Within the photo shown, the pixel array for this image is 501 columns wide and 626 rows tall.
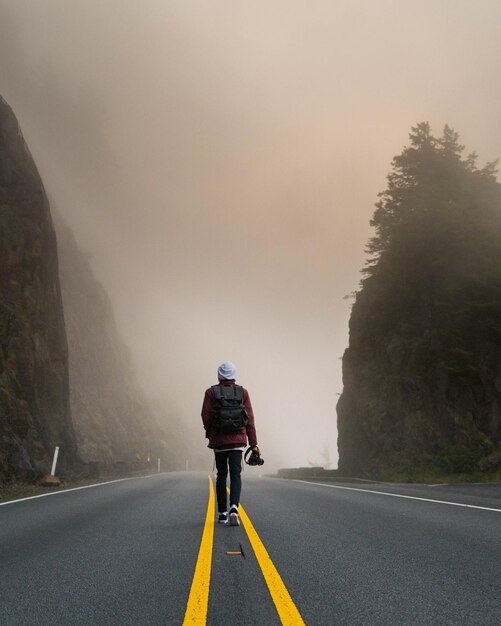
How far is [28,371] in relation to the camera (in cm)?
2580

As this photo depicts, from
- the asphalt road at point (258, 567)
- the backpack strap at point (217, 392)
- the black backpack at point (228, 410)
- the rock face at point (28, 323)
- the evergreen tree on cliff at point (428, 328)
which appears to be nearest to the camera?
the asphalt road at point (258, 567)

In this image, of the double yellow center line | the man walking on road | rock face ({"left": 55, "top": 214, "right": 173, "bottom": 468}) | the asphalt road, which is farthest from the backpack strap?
rock face ({"left": 55, "top": 214, "right": 173, "bottom": 468})

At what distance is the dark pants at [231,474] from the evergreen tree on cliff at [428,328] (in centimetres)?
1764

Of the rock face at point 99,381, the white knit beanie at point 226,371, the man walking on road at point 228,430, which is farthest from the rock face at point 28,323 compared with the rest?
the rock face at point 99,381

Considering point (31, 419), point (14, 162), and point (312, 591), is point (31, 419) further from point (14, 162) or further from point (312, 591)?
point (312, 591)

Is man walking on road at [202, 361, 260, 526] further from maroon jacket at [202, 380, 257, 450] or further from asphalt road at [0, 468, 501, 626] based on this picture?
asphalt road at [0, 468, 501, 626]

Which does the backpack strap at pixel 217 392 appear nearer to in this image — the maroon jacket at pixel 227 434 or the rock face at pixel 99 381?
the maroon jacket at pixel 227 434

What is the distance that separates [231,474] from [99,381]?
179 feet

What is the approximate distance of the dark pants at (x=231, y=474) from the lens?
776 centimetres

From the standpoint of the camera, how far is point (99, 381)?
59531 mm

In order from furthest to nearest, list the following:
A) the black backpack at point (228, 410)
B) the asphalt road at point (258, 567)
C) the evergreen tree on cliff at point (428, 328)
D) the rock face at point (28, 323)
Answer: the evergreen tree on cliff at point (428, 328) → the rock face at point (28, 323) → the black backpack at point (228, 410) → the asphalt road at point (258, 567)

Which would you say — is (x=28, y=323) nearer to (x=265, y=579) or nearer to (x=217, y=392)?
(x=217, y=392)

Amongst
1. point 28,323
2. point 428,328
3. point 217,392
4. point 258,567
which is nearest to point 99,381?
point 28,323

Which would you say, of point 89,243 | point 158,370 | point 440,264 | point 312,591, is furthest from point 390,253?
point 158,370
